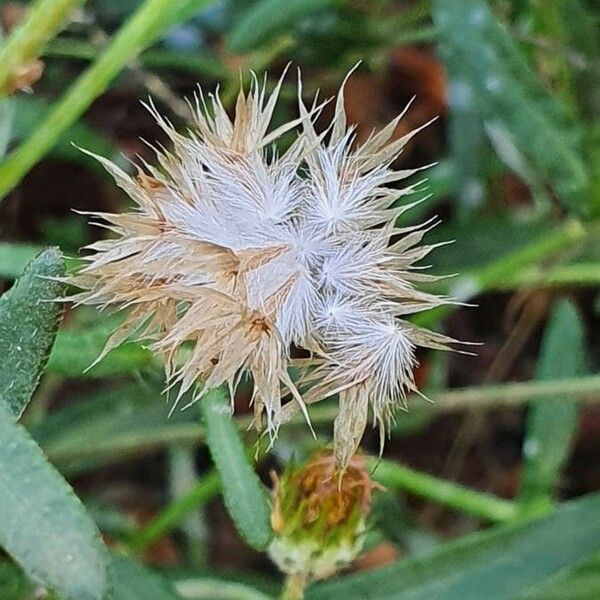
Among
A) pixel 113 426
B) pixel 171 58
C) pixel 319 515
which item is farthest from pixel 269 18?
pixel 319 515

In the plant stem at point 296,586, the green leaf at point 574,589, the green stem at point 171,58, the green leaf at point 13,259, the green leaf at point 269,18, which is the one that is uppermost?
the green leaf at point 269,18

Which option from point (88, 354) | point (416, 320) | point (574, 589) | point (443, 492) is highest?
point (88, 354)

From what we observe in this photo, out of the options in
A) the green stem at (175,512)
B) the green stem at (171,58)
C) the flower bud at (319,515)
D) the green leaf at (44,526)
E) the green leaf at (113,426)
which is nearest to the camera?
the green leaf at (44,526)

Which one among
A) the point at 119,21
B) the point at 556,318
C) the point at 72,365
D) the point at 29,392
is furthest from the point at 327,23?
the point at 29,392

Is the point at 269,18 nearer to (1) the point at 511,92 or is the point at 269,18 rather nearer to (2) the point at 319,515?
(1) the point at 511,92

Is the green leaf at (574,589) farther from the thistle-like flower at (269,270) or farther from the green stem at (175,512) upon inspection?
the thistle-like flower at (269,270)

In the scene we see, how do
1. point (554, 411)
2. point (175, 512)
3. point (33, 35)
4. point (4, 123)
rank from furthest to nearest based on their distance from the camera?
point (554, 411), point (175, 512), point (4, 123), point (33, 35)

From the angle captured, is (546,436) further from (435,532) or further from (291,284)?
(291,284)

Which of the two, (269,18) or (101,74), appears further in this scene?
(269,18)

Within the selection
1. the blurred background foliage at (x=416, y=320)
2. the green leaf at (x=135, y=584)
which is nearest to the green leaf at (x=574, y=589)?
the blurred background foliage at (x=416, y=320)
